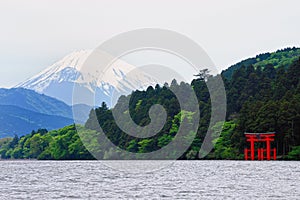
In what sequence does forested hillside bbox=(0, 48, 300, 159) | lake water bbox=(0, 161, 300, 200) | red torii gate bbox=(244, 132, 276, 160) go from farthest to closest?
forested hillside bbox=(0, 48, 300, 159) < red torii gate bbox=(244, 132, 276, 160) < lake water bbox=(0, 161, 300, 200)

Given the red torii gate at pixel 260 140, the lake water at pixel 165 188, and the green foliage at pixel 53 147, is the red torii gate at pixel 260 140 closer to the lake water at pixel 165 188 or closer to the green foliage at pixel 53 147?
the green foliage at pixel 53 147

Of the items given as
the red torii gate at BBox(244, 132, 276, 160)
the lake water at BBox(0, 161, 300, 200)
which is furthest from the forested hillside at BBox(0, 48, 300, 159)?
the lake water at BBox(0, 161, 300, 200)

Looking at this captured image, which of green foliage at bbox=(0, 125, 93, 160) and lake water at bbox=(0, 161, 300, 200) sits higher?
green foliage at bbox=(0, 125, 93, 160)

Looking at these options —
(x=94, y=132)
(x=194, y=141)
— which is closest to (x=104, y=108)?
(x=94, y=132)

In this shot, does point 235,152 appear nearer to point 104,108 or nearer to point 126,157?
point 126,157

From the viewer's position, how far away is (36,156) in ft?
511

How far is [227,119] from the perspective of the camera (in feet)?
391

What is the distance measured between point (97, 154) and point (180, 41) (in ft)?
176

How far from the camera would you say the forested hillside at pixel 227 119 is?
322 ft

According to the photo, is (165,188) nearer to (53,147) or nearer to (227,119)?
(227,119)

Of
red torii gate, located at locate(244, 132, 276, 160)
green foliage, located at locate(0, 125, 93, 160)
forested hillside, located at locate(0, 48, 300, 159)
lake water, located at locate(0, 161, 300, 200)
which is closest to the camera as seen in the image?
lake water, located at locate(0, 161, 300, 200)

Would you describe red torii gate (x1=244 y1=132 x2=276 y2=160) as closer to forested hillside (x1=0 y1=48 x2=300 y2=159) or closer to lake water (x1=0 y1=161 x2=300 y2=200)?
forested hillside (x1=0 y1=48 x2=300 y2=159)

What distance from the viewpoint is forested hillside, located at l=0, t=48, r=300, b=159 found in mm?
98062

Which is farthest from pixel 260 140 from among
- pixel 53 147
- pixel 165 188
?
pixel 53 147
